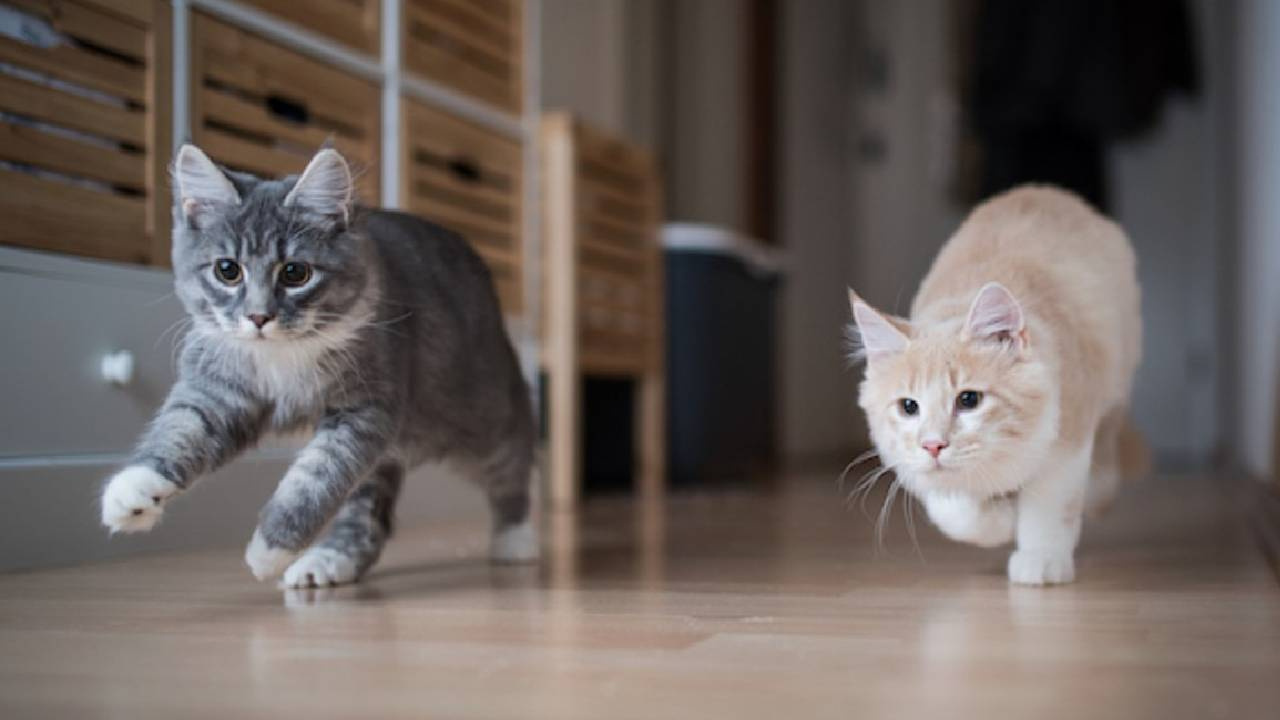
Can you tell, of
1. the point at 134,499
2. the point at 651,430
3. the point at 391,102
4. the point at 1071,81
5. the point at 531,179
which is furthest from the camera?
the point at 1071,81

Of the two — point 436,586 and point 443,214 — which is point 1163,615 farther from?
point 443,214

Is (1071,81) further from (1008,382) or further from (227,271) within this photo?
(227,271)

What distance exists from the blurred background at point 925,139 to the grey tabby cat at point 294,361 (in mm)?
2586

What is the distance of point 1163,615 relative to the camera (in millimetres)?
1641

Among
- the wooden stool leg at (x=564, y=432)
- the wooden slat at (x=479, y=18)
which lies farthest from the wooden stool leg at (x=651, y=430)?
the wooden slat at (x=479, y=18)

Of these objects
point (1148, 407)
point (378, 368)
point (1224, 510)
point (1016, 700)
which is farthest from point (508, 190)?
point (1148, 407)

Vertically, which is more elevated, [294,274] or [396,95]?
[396,95]

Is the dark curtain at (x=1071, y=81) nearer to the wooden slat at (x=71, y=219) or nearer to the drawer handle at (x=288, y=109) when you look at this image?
the drawer handle at (x=288, y=109)

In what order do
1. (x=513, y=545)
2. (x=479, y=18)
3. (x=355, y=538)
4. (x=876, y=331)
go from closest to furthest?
(x=876, y=331) → (x=355, y=538) → (x=513, y=545) → (x=479, y=18)

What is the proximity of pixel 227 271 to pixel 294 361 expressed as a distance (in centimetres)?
15

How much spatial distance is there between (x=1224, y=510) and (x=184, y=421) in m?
2.54

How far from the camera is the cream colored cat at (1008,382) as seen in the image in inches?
71.0

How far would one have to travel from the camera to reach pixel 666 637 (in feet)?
4.96

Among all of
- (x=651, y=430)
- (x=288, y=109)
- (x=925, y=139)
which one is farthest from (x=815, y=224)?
(x=288, y=109)
